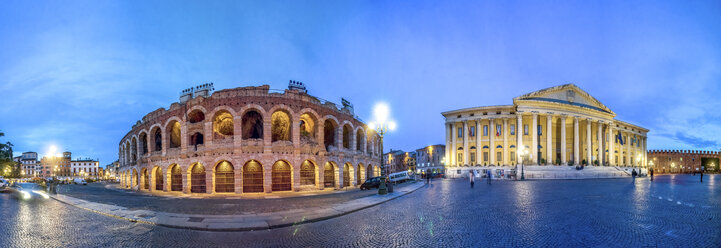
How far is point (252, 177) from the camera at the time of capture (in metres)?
27.2

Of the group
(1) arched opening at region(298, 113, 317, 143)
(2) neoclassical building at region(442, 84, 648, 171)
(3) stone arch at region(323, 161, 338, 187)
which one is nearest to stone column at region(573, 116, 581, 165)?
(2) neoclassical building at region(442, 84, 648, 171)

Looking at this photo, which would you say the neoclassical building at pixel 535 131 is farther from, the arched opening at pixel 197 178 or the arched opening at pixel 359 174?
the arched opening at pixel 197 178

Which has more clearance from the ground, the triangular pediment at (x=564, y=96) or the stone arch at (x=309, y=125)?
the triangular pediment at (x=564, y=96)

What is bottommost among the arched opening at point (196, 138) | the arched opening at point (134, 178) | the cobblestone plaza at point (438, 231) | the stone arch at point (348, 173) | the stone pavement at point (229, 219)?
the arched opening at point (134, 178)

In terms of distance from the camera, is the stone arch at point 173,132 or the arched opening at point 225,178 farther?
the stone arch at point 173,132

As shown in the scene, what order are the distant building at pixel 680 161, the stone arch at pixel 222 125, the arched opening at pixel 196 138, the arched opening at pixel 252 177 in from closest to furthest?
the arched opening at pixel 252 177
the stone arch at pixel 222 125
the arched opening at pixel 196 138
the distant building at pixel 680 161

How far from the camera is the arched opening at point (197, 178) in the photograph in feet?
92.7

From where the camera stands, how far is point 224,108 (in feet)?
88.7

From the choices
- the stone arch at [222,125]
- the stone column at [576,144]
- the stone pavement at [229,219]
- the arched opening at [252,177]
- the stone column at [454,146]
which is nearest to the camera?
the stone pavement at [229,219]

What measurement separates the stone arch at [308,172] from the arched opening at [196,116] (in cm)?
1076

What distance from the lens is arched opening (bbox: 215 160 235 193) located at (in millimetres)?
27266

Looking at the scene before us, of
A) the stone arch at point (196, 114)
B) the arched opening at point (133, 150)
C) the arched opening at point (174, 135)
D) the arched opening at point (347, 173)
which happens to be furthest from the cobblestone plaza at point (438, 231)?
the arched opening at point (133, 150)

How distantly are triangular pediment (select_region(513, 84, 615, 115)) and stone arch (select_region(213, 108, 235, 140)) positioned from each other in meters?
→ 50.3

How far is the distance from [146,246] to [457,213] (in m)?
10.5
